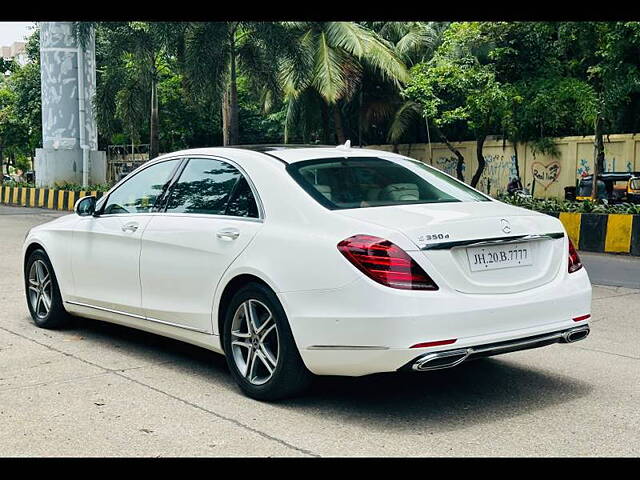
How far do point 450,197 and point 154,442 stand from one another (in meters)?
2.38

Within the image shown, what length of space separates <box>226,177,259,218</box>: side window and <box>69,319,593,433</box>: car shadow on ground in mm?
1097

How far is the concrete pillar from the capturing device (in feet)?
89.2

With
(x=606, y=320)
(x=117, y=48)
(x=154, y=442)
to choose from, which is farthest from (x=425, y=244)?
(x=117, y=48)

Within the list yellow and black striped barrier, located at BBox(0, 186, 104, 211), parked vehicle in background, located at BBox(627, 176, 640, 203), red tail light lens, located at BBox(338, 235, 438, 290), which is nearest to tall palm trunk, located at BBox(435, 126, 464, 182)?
parked vehicle in background, located at BBox(627, 176, 640, 203)

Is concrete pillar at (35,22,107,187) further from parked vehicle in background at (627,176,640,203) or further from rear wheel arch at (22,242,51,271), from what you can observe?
rear wheel arch at (22,242,51,271)

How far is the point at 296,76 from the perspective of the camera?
76.7 ft

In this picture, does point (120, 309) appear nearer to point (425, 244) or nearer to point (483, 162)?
point (425, 244)

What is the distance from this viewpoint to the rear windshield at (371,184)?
5172 millimetres

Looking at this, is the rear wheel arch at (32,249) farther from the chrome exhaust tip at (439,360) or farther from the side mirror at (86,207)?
the chrome exhaust tip at (439,360)

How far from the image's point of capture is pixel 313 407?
4977 mm

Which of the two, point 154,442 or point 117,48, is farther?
point 117,48

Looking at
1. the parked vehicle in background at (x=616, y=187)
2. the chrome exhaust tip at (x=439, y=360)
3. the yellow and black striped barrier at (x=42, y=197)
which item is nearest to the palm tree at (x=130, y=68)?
the yellow and black striped barrier at (x=42, y=197)

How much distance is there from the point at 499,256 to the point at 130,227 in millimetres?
2718

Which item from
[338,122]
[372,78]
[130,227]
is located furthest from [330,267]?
[372,78]
